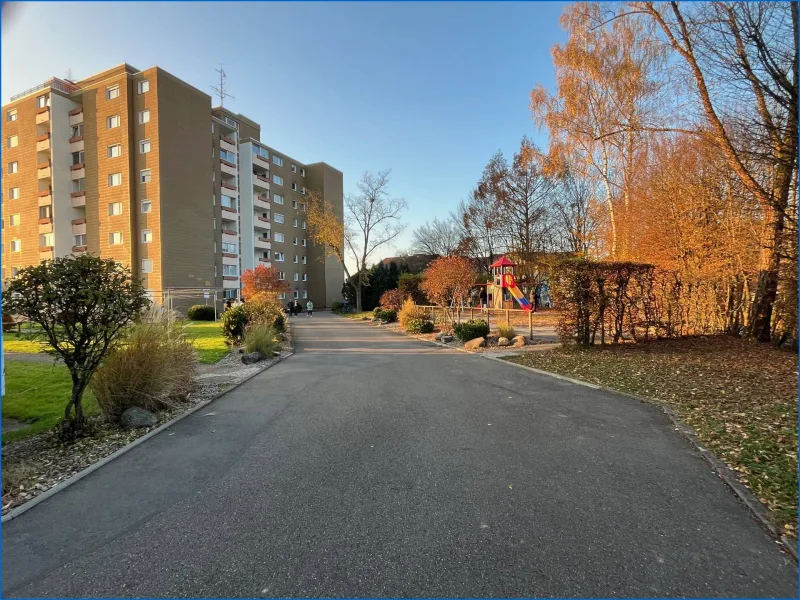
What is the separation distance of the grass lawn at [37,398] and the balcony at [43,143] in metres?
37.0

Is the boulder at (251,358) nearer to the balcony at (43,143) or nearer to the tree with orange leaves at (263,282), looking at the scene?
the tree with orange leaves at (263,282)

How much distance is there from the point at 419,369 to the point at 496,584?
293 inches

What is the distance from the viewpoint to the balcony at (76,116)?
35594mm

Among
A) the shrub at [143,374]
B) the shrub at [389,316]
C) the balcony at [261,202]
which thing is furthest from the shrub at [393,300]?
the balcony at [261,202]

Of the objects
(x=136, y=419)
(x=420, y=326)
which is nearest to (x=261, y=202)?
(x=420, y=326)

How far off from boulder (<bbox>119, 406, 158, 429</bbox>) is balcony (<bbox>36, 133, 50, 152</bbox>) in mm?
43199

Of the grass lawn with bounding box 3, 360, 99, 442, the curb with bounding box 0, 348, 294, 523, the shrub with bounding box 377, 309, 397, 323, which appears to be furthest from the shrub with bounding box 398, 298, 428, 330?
the curb with bounding box 0, 348, 294, 523

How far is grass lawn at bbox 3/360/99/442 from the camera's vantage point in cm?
568

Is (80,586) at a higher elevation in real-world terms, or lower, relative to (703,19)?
lower

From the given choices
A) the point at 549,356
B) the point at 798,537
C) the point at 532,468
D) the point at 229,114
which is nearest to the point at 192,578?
the point at 532,468

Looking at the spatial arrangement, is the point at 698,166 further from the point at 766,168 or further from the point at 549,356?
the point at 549,356

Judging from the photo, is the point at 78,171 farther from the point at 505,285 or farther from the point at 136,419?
the point at 136,419

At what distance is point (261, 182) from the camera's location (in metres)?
45.7

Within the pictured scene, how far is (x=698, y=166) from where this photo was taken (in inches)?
491
